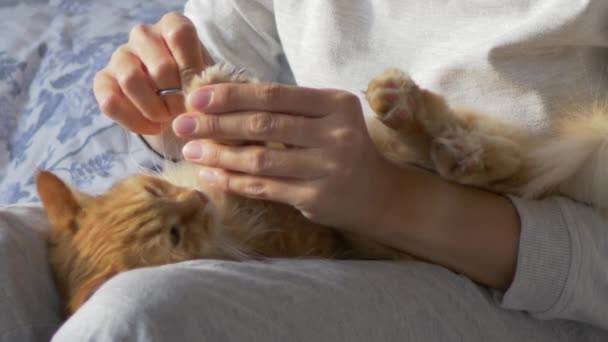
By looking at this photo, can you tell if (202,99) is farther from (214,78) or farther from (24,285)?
(24,285)

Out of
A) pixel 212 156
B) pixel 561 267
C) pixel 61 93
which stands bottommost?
Result: pixel 61 93

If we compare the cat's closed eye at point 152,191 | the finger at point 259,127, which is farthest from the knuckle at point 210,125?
the cat's closed eye at point 152,191

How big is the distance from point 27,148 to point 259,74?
1.84 ft

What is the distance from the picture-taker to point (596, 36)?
0.90 m

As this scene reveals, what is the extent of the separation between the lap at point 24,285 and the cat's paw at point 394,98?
438mm

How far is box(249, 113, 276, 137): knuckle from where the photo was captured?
0.75 m

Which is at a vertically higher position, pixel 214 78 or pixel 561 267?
pixel 214 78

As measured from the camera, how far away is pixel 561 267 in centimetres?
78

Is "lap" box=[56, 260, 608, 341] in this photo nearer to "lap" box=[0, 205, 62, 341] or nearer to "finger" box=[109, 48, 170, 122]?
"lap" box=[0, 205, 62, 341]

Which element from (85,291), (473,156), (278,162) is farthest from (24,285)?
(473,156)

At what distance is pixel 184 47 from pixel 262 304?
0.46 metres

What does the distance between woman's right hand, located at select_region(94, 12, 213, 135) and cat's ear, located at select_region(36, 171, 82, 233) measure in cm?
16

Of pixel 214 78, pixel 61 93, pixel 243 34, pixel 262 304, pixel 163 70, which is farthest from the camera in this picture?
pixel 61 93

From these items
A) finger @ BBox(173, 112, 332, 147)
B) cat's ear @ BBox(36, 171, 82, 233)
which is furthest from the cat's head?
finger @ BBox(173, 112, 332, 147)
